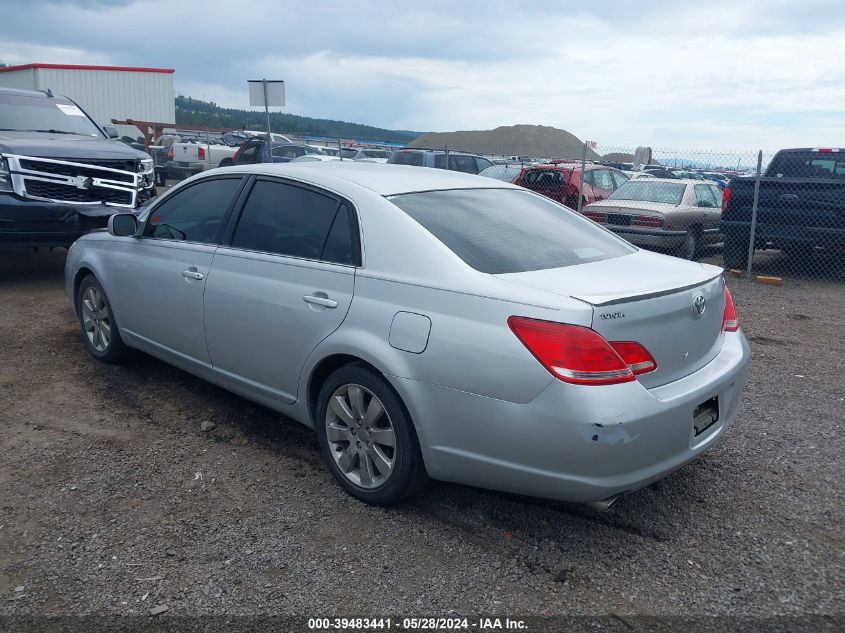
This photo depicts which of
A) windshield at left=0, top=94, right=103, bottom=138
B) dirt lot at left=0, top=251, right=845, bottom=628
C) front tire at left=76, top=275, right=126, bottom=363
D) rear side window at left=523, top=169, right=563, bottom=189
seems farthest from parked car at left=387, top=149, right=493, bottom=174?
dirt lot at left=0, top=251, right=845, bottom=628

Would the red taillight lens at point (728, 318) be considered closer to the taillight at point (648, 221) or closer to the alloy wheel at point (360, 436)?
the alloy wheel at point (360, 436)

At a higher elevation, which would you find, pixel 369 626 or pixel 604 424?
pixel 604 424

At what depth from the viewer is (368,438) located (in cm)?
350

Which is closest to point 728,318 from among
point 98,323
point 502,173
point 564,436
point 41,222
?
point 564,436

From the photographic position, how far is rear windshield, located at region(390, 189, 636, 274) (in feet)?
11.3

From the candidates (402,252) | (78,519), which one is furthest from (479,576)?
(78,519)

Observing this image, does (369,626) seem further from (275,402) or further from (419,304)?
(275,402)

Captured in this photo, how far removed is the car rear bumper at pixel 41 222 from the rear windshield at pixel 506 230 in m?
5.53

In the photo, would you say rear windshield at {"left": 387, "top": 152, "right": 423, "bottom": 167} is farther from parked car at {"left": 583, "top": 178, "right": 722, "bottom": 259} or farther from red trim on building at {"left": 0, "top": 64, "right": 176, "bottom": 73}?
red trim on building at {"left": 0, "top": 64, "right": 176, "bottom": 73}

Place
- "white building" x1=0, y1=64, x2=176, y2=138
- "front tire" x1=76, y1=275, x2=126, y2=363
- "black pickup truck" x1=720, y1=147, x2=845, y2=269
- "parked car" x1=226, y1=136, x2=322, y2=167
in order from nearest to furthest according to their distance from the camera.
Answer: "front tire" x1=76, y1=275, x2=126, y2=363
"black pickup truck" x1=720, y1=147, x2=845, y2=269
"parked car" x1=226, y1=136, x2=322, y2=167
"white building" x1=0, y1=64, x2=176, y2=138

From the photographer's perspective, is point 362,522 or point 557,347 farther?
point 362,522

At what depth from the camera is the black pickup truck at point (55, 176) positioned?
303 inches

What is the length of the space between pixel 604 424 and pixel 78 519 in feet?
7.88

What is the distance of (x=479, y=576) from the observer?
303 centimetres
